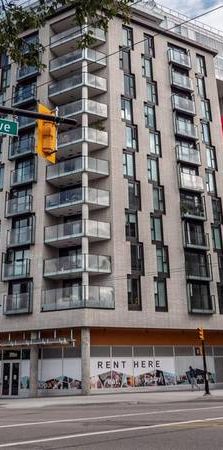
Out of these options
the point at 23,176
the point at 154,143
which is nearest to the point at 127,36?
the point at 154,143

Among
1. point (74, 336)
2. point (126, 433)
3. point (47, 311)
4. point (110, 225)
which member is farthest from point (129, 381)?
Result: point (126, 433)

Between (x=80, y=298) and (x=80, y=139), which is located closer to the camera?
(x=80, y=298)

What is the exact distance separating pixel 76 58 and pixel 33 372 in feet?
85.2

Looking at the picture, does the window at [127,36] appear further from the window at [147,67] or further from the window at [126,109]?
the window at [126,109]

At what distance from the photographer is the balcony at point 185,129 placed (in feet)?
157

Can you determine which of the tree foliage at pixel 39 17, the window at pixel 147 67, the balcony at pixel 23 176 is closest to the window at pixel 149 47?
the window at pixel 147 67

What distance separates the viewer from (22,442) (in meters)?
10.7

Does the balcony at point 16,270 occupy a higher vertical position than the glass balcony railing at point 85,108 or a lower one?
lower

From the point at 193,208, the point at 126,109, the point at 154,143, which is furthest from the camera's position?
the point at 154,143

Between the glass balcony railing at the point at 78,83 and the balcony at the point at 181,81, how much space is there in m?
8.21

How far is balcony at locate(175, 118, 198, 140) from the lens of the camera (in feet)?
157

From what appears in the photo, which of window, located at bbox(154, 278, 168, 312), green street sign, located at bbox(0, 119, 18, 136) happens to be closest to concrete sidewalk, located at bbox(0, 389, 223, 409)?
window, located at bbox(154, 278, 168, 312)

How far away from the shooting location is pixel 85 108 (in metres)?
42.2

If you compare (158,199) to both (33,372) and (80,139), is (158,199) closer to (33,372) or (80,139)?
(80,139)
